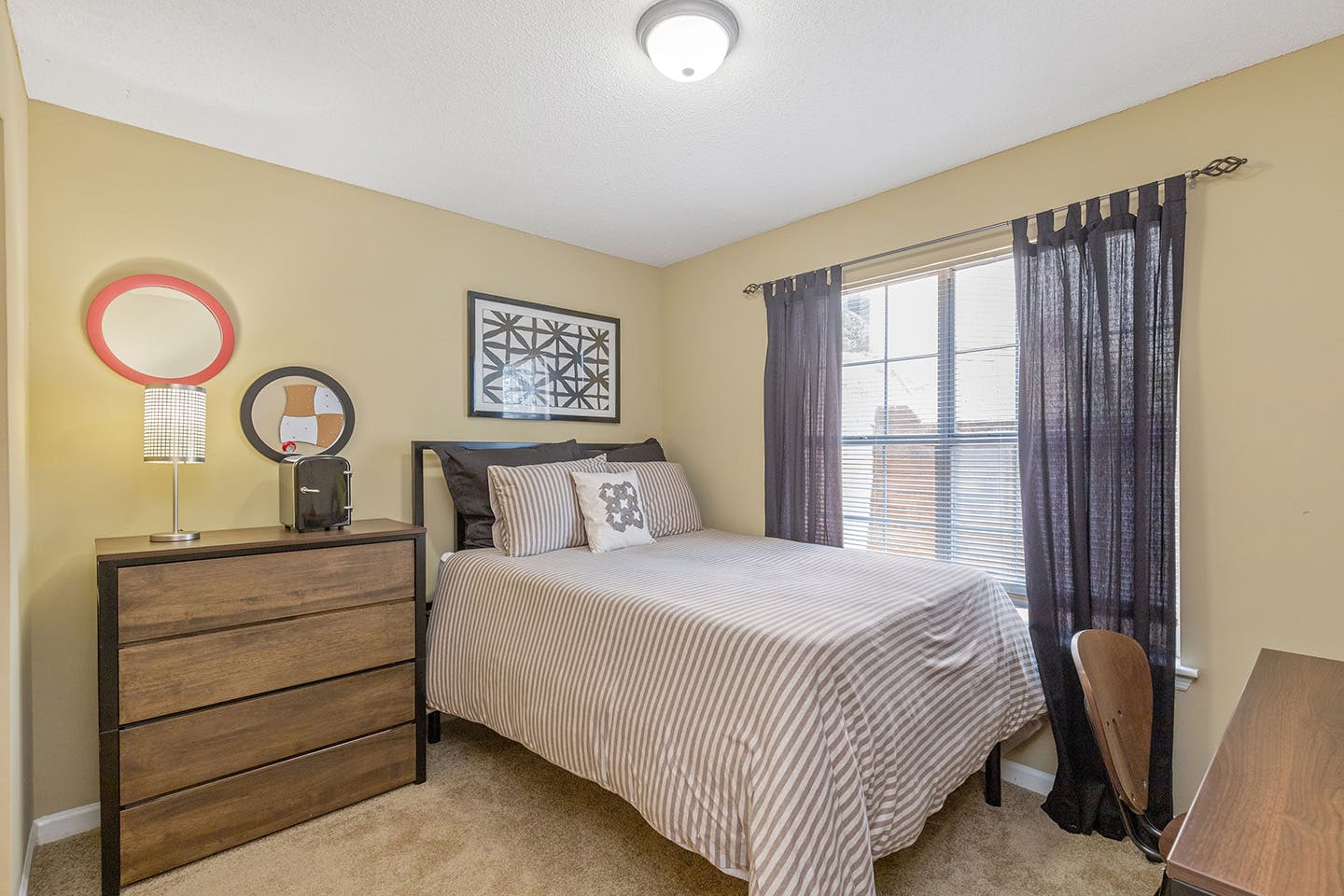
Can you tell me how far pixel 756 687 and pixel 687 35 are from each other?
169 cm

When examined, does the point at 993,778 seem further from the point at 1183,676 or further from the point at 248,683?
the point at 248,683

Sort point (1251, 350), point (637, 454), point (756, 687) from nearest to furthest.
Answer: point (756, 687)
point (1251, 350)
point (637, 454)

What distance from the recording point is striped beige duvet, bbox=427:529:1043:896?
4.56 feet

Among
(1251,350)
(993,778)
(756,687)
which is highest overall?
(1251,350)

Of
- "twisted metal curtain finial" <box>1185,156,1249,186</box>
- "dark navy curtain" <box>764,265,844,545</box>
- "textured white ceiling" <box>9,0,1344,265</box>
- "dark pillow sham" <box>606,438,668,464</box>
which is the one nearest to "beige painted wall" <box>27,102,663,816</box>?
"textured white ceiling" <box>9,0,1344,265</box>

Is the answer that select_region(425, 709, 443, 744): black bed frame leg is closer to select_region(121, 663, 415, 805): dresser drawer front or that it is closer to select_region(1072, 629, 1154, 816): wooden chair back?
select_region(121, 663, 415, 805): dresser drawer front

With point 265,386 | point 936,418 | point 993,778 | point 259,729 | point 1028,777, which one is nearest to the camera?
point 259,729

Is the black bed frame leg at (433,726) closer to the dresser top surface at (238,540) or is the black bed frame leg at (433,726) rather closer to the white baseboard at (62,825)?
the dresser top surface at (238,540)

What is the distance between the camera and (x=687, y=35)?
1.63 metres

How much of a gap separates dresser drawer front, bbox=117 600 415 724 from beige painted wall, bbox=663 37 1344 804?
2487 millimetres

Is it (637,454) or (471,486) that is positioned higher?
(637,454)

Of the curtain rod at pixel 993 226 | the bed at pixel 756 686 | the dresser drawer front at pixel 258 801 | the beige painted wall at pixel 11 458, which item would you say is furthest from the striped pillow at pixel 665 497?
the beige painted wall at pixel 11 458

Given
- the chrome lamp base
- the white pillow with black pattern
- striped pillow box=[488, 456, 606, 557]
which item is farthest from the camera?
the white pillow with black pattern

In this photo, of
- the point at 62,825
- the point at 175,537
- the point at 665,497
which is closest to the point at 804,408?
the point at 665,497
